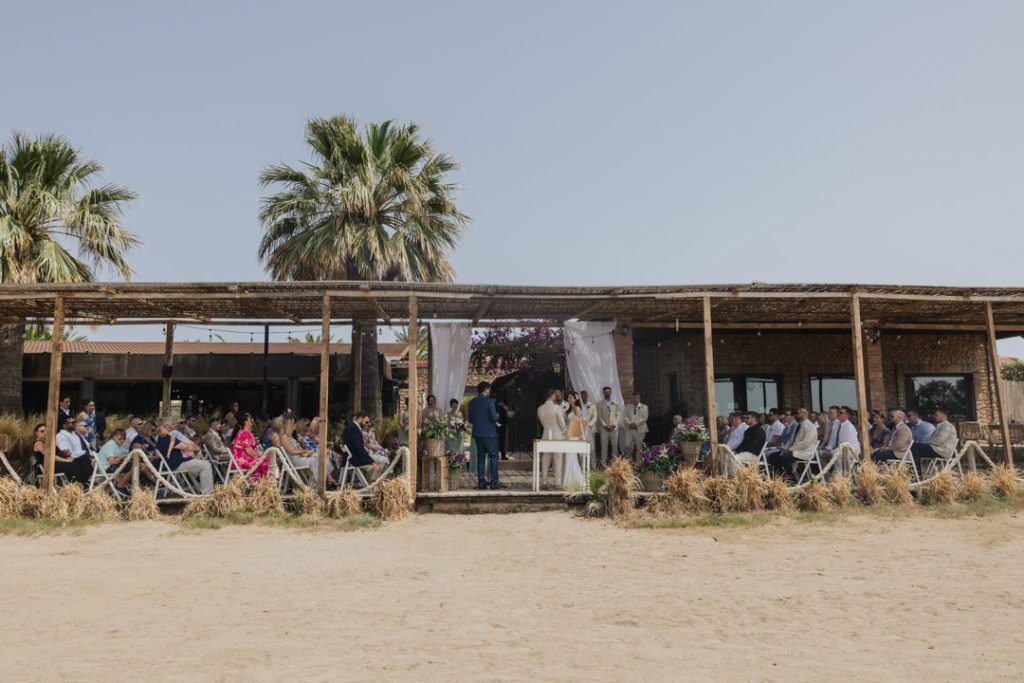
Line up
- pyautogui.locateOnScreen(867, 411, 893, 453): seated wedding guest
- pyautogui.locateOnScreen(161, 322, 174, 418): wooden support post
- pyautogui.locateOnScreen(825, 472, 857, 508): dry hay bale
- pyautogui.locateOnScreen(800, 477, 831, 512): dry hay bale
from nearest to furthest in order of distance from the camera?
pyautogui.locateOnScreen(800, 477, 831, 512): dry hay bale, pyautogui.locateOnScreen(825, 472, 857, 508): dry hay bale, pyautogui.locateOnScreen(867, 411, 893, 453): seated wedding guest, pyautogui.locateOnScreen(161, 322, 174, 418): wooden support post

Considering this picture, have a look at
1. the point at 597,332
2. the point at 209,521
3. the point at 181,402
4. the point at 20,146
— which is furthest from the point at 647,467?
the point at 181,402

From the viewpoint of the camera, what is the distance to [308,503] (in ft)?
30.5

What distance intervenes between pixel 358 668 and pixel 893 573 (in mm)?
5019

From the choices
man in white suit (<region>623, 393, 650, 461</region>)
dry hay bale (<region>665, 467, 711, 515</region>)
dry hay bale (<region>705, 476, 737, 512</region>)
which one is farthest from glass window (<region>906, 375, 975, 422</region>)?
dry hay bale (<region>665, 467, 711, 515</region>)

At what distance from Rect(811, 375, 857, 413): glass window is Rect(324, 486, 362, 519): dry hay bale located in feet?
33.4

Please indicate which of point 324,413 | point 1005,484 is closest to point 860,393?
point 1005,484

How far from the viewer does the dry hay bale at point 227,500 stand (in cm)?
919

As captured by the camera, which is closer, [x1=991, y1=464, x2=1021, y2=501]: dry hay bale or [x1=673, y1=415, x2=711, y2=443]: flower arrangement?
[x1=991, y1=464, x2=1021, y2=501]: dry hay bale

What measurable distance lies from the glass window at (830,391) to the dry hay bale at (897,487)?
223 inches

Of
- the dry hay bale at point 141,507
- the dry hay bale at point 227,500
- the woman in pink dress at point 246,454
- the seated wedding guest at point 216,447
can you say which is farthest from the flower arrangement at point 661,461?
the dry hay bale at point 141,507

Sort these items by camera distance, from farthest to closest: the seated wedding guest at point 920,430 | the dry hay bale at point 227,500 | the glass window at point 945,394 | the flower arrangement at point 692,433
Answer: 1. the glass window at point 945,394
2. the seated wedding guest at point 920,430
3. the flower arrangement at point 692,433
4. the dry hay bale at point 227,500

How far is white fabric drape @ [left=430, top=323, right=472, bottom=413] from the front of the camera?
11828 millimetres

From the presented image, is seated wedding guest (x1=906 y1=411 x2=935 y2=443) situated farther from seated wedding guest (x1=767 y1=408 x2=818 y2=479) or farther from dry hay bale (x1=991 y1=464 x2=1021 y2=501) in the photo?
seated wedding guest (x1=767 y1=408 x2=818 y2=479)

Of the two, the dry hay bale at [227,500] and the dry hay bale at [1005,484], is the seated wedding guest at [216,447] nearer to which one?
the dry hay bale at [227,500]
